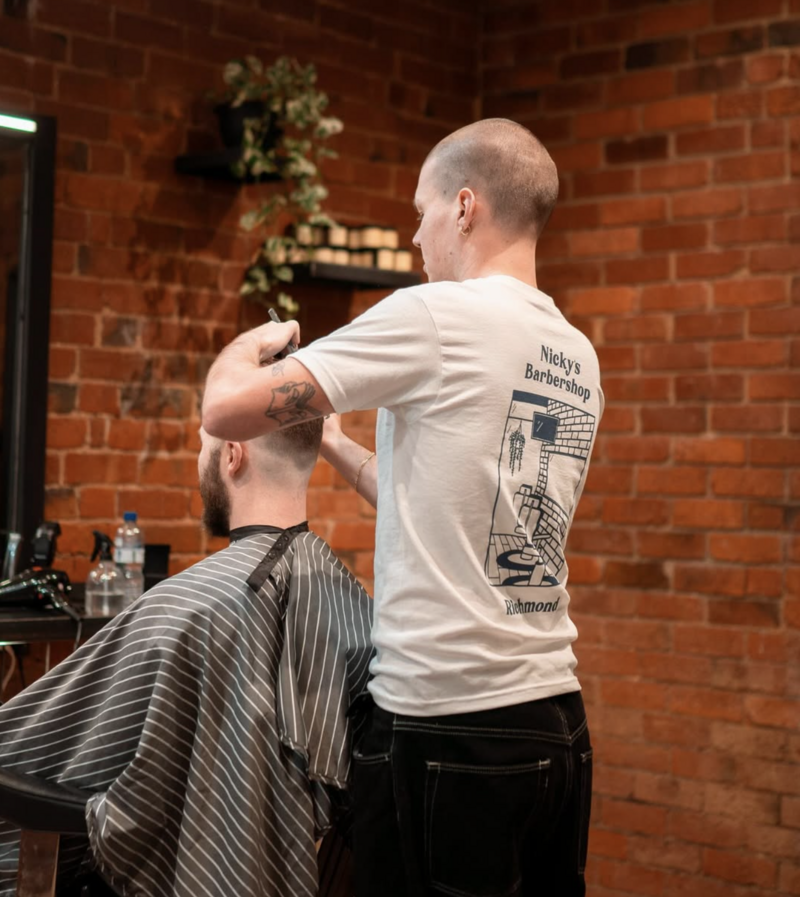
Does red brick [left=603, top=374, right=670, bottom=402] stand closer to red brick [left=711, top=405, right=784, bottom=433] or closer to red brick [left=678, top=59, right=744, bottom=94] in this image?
red brick [left=711, top=405, right=784, bottom=433]

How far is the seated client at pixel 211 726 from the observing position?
166 centimetres

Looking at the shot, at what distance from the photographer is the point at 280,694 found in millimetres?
1681

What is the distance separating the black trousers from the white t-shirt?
0.03 metres

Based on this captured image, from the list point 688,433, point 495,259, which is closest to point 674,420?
point 688,433

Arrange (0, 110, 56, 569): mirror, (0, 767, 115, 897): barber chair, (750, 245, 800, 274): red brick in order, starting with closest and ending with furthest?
(0, 767, 115, 897): barber chair
(0, 110, 56, 569): mirror
(750, 245, 800, 274): red brick

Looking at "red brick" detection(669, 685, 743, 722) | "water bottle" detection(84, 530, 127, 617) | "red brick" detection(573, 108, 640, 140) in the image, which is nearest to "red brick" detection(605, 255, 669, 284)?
"red brick" detection(573, 108, 640, 140)

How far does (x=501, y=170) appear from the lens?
1669 mm

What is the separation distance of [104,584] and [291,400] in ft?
4.85

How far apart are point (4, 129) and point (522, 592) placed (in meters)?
1.94

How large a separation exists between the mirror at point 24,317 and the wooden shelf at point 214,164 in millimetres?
374

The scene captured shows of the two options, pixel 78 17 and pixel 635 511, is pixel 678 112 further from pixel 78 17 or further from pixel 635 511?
pixel 78 17

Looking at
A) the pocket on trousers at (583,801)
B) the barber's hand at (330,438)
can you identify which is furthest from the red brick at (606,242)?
the pocket on trousers at (583,801)

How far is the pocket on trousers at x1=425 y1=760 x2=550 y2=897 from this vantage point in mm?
1525

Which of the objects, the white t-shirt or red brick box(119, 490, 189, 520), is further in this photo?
red brick box(119, 490, 189, 520)
